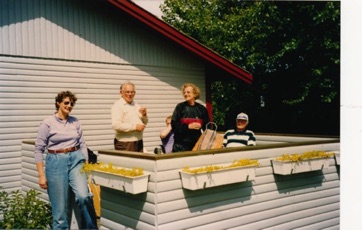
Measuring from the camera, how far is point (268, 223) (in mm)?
4801

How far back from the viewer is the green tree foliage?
1373 centimetres

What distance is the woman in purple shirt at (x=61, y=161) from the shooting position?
4.29 meters

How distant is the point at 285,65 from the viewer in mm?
16109

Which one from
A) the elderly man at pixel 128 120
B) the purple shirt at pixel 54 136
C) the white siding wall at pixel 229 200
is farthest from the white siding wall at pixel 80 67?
the white siding wall at pixel 229 200

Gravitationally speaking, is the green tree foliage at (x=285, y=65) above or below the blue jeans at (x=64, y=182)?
above

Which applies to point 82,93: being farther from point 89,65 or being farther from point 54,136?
point 54,136

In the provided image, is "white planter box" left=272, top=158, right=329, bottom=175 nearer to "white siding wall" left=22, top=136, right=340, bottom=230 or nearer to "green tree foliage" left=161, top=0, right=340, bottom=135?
"white siding wall" left=22, top=136, right=340, bottom=230

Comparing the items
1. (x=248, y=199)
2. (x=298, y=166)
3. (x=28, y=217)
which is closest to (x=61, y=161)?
(x=28, y=217)

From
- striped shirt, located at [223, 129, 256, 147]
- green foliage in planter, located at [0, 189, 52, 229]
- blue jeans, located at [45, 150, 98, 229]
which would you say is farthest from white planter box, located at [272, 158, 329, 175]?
green foliage in planter, located at [0, 189, 52, 229]

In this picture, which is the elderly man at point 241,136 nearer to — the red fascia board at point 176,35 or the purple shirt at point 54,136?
the purple shirt at point 54,136

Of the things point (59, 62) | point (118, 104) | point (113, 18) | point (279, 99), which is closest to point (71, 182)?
point (118, 104)

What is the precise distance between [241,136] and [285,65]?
11436mm

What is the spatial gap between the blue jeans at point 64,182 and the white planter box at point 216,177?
1.29m
